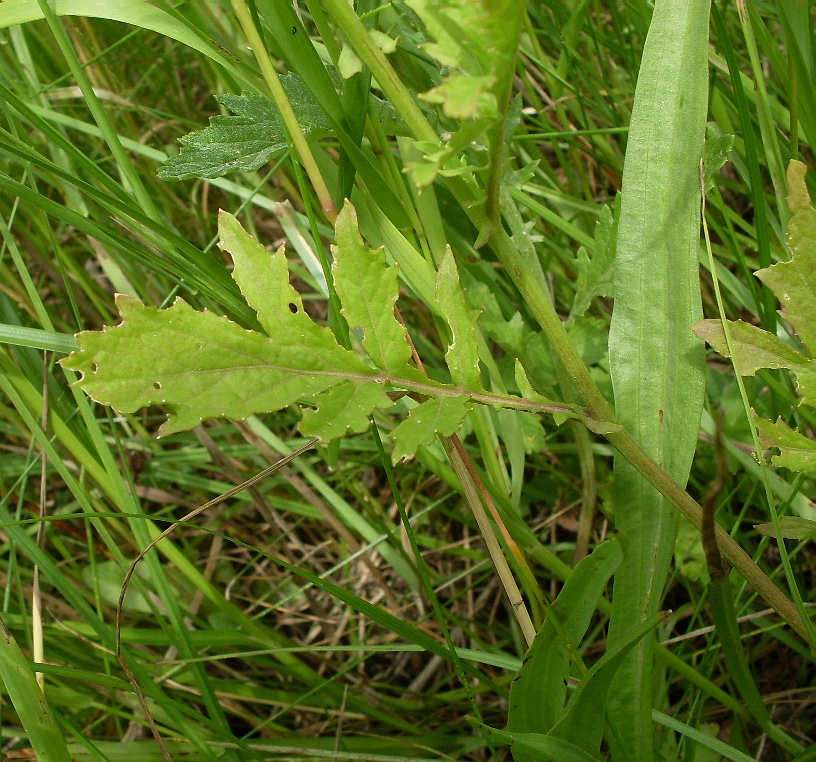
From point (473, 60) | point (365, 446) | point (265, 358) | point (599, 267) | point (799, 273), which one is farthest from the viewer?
point (365, 446)

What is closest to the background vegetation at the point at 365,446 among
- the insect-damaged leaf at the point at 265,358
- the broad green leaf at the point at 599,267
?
the broad green leaf at the point at 599,267

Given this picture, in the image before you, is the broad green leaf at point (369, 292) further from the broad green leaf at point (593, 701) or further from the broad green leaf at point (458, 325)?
the broad green leaf at point (593, 701)

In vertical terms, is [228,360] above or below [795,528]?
above

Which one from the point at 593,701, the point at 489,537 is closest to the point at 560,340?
the point at 489,537

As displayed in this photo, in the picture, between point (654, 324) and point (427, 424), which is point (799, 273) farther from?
point (427, 424)

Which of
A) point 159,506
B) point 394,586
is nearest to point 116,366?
point 394,586

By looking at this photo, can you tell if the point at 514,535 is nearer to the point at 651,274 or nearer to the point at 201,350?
the point at 651,274
